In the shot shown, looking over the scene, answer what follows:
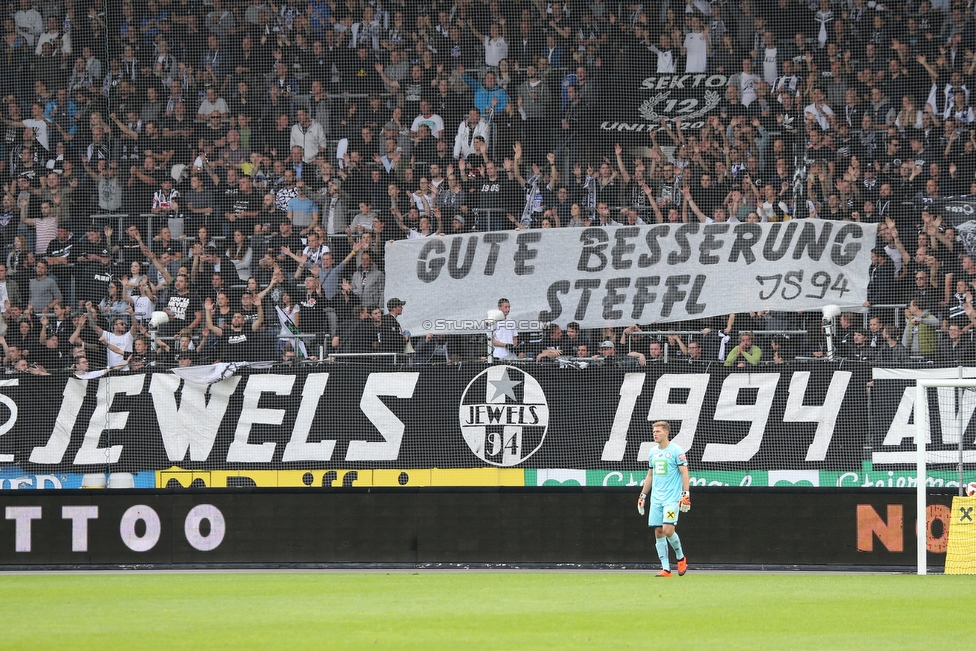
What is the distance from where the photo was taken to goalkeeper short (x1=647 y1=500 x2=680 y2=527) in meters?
14.9

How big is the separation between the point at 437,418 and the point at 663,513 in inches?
142

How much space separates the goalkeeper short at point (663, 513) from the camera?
14859 millimetres

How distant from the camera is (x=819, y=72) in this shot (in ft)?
68.2

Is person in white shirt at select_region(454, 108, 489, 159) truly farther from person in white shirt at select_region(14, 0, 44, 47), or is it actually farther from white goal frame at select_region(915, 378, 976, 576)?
white goal frame at select_region(915, 378, 976, 576)

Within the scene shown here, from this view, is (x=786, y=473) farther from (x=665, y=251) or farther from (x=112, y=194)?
(x=112, y=194)

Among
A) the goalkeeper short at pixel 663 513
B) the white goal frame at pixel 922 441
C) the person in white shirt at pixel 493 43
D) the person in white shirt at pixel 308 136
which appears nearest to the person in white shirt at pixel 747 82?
the person in white shirt at pixel 493 43

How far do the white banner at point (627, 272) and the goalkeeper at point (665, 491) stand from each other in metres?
3.69

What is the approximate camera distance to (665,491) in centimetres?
1497

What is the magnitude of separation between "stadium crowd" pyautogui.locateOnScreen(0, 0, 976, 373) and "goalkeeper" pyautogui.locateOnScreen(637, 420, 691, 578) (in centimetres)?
282

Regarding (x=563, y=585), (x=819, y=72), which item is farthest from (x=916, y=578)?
(x=819, y=72)

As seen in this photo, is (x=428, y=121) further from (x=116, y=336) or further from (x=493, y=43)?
(x=116, y=336)

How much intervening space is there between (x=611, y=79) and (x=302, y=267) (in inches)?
234

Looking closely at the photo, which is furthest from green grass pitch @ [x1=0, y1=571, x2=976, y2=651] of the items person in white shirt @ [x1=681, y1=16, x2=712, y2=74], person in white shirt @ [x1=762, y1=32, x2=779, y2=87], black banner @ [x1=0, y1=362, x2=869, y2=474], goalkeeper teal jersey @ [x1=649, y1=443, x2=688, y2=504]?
person in white shirt @ [x1=681, y1=16, x2=712, y2=74]

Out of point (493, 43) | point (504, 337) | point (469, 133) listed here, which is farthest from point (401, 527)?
point (493, 43)
